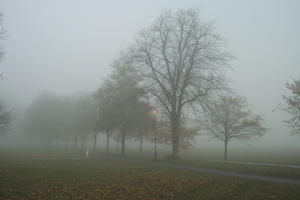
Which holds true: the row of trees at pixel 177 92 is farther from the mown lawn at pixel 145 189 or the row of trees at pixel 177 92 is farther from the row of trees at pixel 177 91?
the mown lawn at pixel 145 189

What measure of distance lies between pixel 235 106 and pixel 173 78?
12139 mm

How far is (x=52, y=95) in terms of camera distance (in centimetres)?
6481

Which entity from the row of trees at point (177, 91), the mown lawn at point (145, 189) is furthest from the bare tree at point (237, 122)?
the mown lawn at point (145, 189)

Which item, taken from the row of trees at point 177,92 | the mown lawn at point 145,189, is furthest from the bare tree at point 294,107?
the mown lawn at point 145,189

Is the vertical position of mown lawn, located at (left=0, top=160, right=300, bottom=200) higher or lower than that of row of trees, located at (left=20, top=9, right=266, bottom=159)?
lower

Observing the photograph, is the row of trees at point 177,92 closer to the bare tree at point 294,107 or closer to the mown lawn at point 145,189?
the bare tree at point 294,107

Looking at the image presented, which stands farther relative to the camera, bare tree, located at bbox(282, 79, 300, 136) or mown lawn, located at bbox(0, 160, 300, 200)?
bare tree, located at bbox(282, 79, 300, 136)

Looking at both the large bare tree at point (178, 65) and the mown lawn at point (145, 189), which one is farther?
the large bare tree at point (178, 65)

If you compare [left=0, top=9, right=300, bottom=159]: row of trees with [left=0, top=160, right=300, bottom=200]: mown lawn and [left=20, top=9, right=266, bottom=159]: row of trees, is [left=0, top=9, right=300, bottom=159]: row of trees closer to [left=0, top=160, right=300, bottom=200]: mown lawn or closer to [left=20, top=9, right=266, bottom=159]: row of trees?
[left=20, top=9, right=266, bottom=159]: row of trees

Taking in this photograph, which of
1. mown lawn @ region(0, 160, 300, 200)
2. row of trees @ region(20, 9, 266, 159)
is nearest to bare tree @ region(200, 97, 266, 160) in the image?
row of trees @ region(20, 9, 266, 159)

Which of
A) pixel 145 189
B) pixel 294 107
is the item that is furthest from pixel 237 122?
pixel 145 189

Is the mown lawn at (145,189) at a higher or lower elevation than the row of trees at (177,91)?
lower

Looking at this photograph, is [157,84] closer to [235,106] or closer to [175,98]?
[175,98]

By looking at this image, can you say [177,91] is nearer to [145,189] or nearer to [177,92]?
[177,92]
